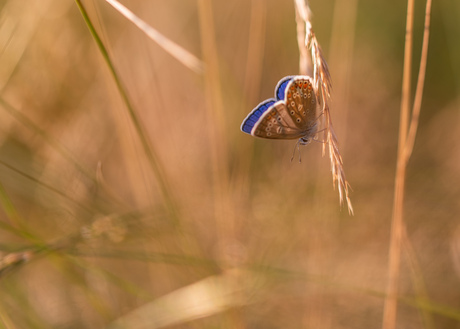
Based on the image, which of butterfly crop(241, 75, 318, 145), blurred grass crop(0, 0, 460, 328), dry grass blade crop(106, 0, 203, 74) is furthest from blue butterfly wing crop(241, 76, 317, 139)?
blurred grass crop(0, 0, 460, 328)

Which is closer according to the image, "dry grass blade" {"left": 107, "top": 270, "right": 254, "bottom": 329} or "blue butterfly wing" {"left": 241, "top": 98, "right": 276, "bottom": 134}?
"blue butterfly wing" {"left": 241, "top": 98, "right": 276, "bottom": 134}

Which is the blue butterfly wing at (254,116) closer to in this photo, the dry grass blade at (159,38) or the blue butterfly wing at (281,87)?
the blue butterfly wing at (281,87)

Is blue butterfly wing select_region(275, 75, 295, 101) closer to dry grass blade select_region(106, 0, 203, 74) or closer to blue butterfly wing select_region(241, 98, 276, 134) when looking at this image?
blue butterfly wing select_region(241, 98, 276, 134)

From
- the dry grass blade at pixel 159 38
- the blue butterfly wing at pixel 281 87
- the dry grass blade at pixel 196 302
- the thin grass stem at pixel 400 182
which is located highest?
the dry grass blade at pixel 159 38

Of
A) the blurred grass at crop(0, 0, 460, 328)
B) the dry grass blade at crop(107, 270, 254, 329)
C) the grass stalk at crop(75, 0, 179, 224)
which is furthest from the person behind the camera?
the blurred grass at crop(0, 0, 460, 328)

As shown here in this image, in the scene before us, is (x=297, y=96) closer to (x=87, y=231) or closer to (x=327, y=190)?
(x=87, y=231)

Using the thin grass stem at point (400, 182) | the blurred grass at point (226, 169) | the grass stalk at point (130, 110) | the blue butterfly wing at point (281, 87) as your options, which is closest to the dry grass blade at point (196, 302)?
the blurred grass at point (226, 169)

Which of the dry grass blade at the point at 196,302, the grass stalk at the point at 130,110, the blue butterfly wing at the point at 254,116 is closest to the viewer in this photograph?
the grass stalk at the point at 130,110
